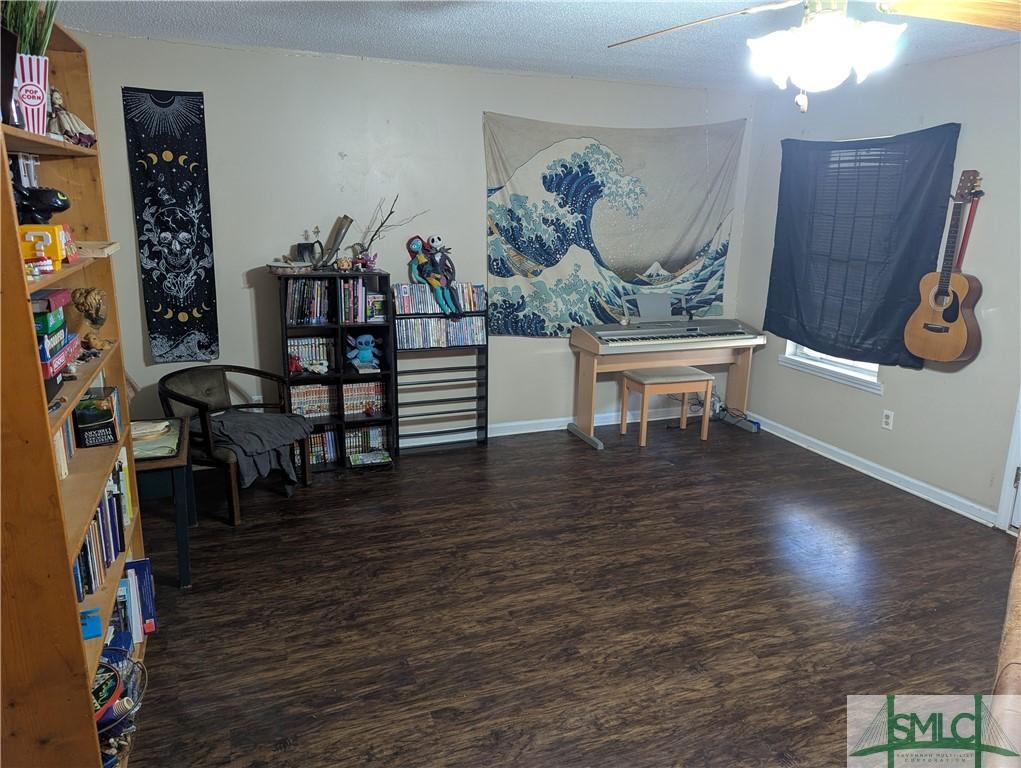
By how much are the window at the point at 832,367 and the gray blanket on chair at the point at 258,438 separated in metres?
3.21

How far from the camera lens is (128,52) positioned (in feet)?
11.8

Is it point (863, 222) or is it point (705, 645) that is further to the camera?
point (863, 222)

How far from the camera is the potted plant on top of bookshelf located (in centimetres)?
168

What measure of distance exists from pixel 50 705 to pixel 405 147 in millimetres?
3432

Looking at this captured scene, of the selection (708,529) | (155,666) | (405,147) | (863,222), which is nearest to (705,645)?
(708,529)

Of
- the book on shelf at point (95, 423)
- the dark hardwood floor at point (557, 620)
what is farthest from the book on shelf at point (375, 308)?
the book on shelf at point (95, 423)

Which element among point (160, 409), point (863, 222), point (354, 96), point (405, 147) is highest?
point (354, 96)

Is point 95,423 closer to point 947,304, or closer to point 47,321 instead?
point 47,321

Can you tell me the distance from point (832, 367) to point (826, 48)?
2835 millimetres

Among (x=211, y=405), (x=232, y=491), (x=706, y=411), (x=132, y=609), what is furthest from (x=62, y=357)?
(x=706, y=411)

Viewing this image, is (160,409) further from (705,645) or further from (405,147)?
(705,645)

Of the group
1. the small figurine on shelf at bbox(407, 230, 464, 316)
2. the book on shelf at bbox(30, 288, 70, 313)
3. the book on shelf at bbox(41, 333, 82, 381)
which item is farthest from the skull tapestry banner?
the book on shelf at bbox(41, 333, 82, 381)

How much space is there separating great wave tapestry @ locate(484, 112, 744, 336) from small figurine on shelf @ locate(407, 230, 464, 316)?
1.10ft

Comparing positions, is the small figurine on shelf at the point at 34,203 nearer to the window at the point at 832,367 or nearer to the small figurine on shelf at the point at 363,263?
the small figurine on shelf at the point at 363,263
